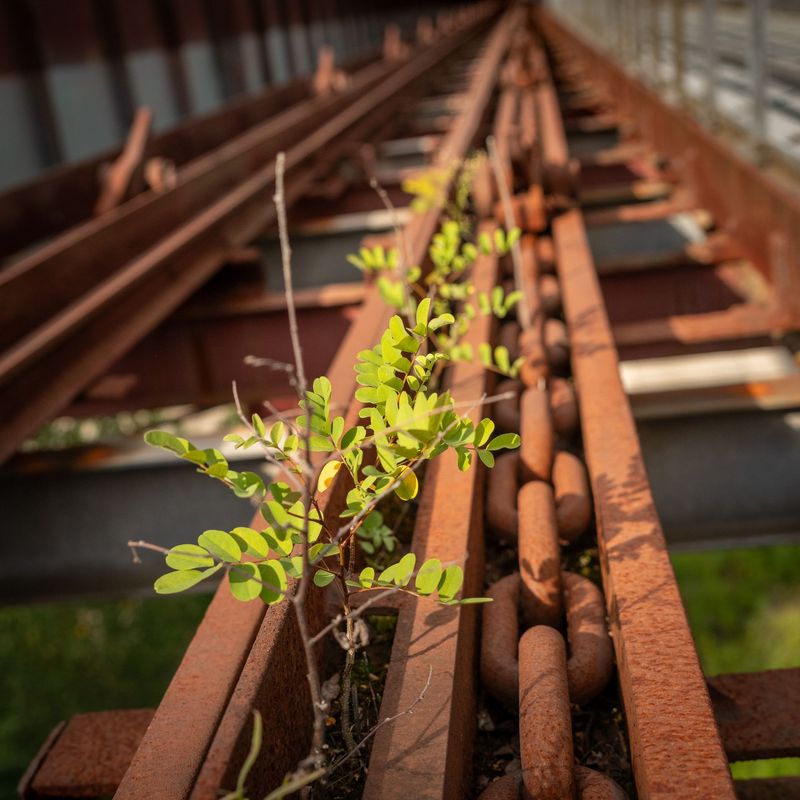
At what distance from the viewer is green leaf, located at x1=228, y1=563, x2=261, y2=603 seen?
1.16 meters

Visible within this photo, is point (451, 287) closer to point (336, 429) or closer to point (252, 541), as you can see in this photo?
point (336, 429)

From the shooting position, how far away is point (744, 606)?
29.4ft

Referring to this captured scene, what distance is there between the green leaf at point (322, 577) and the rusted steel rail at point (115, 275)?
74.2 inches

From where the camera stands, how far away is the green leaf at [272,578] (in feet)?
4.00

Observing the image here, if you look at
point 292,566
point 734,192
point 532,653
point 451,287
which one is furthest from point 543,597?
point 734,192

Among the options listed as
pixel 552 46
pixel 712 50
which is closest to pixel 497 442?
pixel 712 50

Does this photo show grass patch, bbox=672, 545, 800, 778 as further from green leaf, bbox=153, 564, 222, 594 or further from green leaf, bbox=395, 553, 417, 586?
green leaf, bbox=153, 564, 222, 594

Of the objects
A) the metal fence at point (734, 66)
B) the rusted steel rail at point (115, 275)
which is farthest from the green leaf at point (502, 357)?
the metal fence at point (734, 66)

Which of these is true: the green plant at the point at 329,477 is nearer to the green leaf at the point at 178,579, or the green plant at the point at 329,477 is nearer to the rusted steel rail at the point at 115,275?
the green leaf at the point at 178,579

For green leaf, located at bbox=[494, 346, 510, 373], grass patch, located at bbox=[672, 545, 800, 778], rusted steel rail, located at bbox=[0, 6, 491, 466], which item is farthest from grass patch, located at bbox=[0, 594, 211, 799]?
green leaf, located at bbox=[494, 346, 510, 373]

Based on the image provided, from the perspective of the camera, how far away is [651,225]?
639 cm

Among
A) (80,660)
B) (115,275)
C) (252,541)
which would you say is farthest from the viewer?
(80,660)

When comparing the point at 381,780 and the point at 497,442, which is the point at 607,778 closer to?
the point at 381,780

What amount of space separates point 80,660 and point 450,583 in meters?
8.25
